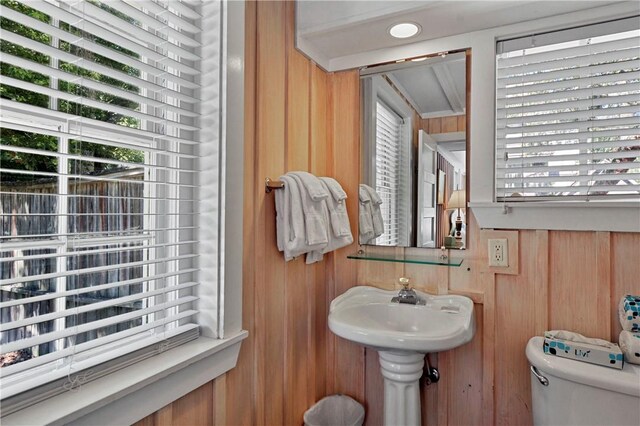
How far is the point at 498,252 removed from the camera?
4.74ft

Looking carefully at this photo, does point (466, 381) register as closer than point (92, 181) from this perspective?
No

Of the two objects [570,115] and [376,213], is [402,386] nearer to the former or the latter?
[376,213]

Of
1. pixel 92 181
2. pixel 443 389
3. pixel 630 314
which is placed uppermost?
pixel 92 181

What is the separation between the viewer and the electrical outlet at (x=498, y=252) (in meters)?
1.43

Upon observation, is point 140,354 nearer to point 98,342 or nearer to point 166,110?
point 98,342

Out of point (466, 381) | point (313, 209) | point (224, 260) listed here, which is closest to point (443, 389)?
point (466, 381)

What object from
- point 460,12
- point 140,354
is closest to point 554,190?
point 460,12

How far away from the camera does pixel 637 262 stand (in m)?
1.26

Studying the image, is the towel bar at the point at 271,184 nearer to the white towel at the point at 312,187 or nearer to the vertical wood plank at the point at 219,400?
the white towel at the point at 312,187

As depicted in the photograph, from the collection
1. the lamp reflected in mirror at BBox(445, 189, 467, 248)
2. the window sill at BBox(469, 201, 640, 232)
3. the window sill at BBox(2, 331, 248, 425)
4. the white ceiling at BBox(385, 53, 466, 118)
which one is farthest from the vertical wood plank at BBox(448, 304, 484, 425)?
the window sill at BBox(2, 331, 248, 425)

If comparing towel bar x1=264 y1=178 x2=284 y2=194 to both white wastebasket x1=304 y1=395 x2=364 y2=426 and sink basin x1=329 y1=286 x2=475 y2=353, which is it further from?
white wastebasket x1=304 y1=395 x2=364 y2=426

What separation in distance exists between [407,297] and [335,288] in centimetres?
37

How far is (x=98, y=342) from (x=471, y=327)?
1.15 m

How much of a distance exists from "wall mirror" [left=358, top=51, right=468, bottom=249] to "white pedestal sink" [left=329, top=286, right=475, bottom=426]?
25cm
